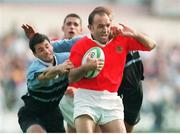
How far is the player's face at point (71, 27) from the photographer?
1147 cm

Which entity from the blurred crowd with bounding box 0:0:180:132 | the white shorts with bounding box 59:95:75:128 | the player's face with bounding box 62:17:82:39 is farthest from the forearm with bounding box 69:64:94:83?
the blurred crowd with bounding box 0:0:180:132

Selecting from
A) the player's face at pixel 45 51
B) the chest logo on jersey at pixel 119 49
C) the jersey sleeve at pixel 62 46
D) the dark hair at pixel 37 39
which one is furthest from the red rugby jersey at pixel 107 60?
the jersey sleeve at pixel 62 46

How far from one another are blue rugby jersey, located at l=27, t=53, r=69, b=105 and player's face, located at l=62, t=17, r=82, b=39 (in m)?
1.17

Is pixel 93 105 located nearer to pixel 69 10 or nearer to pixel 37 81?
pixel 37 81

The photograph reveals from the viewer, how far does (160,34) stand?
22.3 meters

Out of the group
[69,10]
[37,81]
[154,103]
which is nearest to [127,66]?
[37,81]

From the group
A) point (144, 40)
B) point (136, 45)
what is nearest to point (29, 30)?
point (136, 45)

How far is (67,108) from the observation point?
11.4 m

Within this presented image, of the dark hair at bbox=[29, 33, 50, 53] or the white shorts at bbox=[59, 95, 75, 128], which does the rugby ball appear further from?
the white shorts at bbox=[59, 95, 75, 128]

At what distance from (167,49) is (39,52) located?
1101cm

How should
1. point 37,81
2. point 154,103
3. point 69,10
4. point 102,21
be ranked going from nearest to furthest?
point 102,21 → point 37,81 → point 154,103 → point 69,10

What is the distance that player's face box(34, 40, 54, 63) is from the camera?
1006 cm

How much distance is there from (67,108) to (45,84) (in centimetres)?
118

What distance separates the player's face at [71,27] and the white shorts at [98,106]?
1.86 meters
